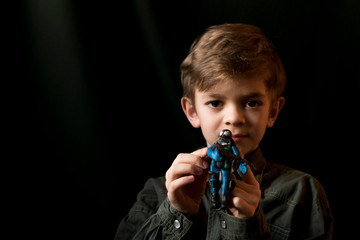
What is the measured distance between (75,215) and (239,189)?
778mm

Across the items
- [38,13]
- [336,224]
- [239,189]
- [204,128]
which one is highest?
[38,13]

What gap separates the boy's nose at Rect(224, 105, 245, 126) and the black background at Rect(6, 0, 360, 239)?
0.45 metres

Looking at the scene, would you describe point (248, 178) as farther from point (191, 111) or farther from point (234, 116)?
point (191, 111)

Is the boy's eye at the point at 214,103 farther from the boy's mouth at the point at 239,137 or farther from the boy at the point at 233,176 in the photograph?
the boy's mouth at the point at 239,137

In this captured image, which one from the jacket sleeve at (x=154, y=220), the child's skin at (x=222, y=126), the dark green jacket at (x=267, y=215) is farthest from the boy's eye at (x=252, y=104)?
the jacket sleeve at (x=154, y=220)

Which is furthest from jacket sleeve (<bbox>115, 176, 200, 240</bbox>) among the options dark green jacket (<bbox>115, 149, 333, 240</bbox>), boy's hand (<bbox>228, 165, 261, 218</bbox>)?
boy's hand (<bbox>228, 165, 261, 218</bbox>)

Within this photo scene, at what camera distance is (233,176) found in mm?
933

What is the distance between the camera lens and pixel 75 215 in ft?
4.68

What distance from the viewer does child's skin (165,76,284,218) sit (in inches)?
38.1

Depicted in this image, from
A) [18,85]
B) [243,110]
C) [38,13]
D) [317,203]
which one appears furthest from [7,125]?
[317,203]

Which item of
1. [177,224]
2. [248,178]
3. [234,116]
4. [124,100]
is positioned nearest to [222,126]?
[234,116]

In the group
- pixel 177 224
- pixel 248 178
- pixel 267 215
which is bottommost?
pixel 267 215

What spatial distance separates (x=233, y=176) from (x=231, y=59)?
1.21 feet

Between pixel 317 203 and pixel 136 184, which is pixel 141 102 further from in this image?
pixel 317 203
